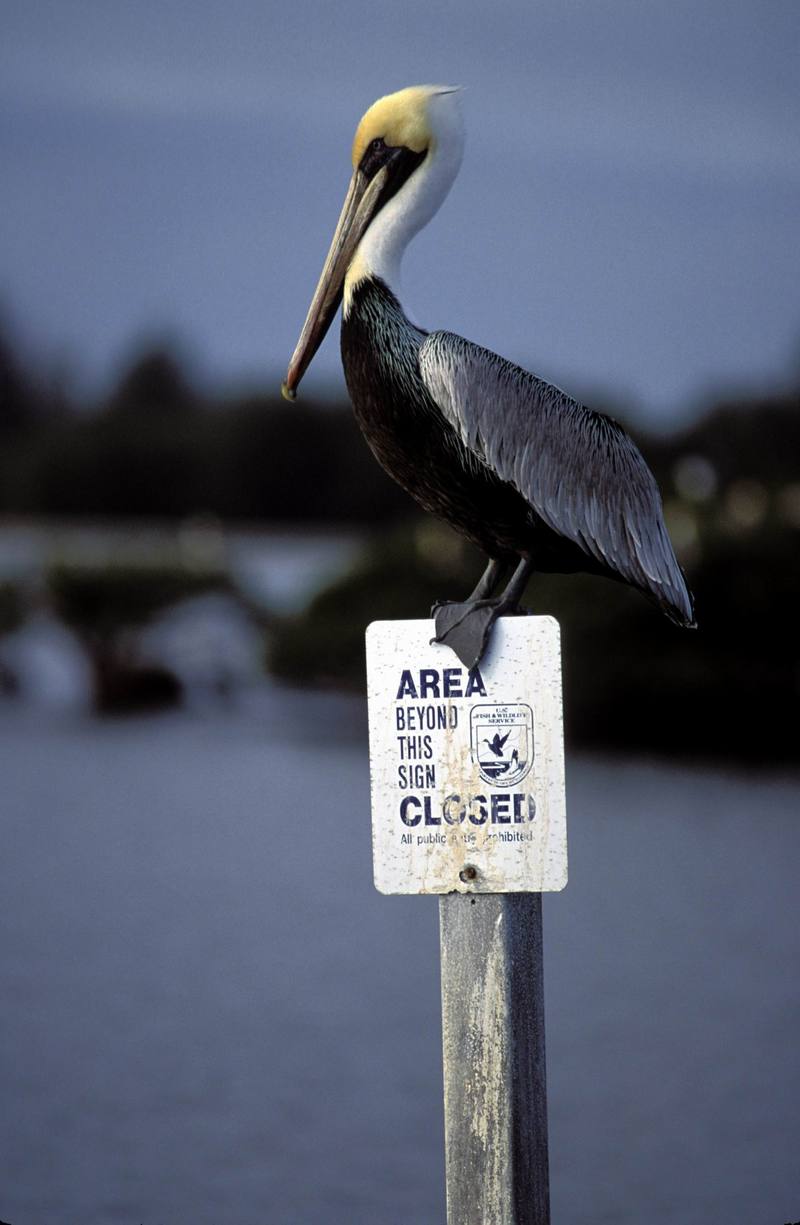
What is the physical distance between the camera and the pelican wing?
130 inches

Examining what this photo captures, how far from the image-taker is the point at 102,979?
8.31 metres

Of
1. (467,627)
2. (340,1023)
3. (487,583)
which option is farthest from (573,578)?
(467,627)

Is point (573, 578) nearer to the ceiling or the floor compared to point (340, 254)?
nearer to the ceiling

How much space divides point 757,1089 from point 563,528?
379cm

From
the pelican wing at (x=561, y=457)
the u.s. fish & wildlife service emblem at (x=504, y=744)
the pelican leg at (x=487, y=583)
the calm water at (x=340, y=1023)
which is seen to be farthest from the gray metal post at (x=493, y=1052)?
the calm water at (x=340, y=1023)

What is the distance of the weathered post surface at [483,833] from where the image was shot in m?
2.84

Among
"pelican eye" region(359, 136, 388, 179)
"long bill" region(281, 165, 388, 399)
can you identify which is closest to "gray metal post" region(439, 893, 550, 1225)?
"long bill" region(281, 165, 388, 399)

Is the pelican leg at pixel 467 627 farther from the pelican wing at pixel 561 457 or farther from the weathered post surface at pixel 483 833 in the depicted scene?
the pelican wing at pixel 561 457

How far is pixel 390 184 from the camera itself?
11.6ft

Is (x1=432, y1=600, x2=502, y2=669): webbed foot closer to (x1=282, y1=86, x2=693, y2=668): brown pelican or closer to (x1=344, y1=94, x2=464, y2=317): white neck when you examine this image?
(x1=282, y1=86, x2=693, y2=668): brown pelican

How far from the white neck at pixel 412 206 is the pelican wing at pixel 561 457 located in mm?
211

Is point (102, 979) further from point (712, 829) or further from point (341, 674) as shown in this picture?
point (341, 674)

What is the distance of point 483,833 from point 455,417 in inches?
31.6

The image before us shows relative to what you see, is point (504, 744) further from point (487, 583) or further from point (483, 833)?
point (487, 583)
